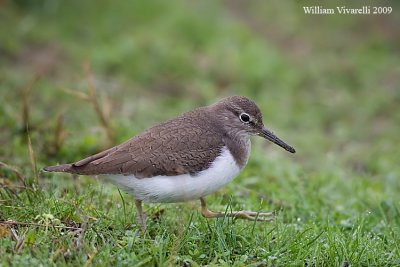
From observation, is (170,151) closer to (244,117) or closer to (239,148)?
(239,148)

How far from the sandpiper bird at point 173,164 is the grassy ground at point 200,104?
0.24m

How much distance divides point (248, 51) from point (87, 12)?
141 inches

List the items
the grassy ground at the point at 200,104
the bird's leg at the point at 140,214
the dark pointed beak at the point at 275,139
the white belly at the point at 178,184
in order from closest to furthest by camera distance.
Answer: the grassy ground at the point at 200,104, the white belly at the point at 178,184, the bird's leg at the point at 140,214, the dark pointed beak at the point at 275,139

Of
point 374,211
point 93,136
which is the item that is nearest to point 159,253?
point 374,211

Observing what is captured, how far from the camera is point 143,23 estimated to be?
44.4 ft

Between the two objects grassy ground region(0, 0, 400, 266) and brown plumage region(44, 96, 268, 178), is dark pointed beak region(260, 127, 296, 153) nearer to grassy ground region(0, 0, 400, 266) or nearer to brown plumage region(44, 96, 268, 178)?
brown plumage region(44, 96, 268, 178)

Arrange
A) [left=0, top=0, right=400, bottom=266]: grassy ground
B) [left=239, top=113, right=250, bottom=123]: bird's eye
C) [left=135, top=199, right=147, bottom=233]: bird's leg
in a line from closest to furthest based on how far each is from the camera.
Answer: [left=0, top=0, right=400, bottom=266]: grassy ground < [left=135, top=199, right=147, bottom=233]: bird's leg < [left=239, top=113, right=250, bottom=123]: bird's eye

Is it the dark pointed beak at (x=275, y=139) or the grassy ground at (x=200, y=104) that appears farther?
the dark pointed beak at (x=275, y=139)

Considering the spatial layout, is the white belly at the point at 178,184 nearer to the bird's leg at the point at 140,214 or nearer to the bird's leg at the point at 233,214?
the bird's leg at the point at 140,214

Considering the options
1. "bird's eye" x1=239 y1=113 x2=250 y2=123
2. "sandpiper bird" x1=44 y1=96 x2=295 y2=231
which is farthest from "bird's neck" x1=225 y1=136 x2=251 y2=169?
Answer: "bird's eye" x1=239 y1=113 x2=250 y2=123

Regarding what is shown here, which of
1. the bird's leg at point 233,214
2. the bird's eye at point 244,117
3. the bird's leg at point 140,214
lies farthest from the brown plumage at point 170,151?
the bird's leg at point 233,214

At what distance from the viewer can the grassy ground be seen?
209 inches

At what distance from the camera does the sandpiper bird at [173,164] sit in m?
5.50

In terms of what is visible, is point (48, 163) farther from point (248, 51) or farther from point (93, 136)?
point (248, 51)
